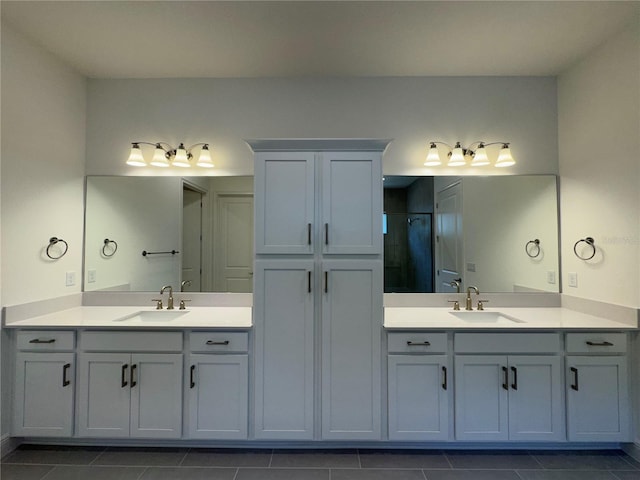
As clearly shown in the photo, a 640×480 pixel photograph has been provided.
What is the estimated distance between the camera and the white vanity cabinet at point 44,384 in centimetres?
210

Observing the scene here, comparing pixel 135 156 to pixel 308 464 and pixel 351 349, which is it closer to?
pixel 351 349

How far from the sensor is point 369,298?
2.11 m

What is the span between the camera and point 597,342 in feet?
6.82

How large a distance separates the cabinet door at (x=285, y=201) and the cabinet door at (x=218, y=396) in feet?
2.56

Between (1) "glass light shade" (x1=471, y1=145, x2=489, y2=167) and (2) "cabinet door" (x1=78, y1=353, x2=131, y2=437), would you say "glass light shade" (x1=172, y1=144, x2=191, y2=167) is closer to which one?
(2) "cabinet door" (x1=78, y1=353, x2=131, y2=437)

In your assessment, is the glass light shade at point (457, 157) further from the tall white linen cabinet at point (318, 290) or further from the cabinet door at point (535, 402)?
the cabinet door at point (535, 402)

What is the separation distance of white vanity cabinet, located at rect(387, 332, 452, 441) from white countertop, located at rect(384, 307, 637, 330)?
91 mm

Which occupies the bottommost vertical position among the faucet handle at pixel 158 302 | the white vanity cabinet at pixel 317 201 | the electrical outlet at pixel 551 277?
the faucet handle at pixel 158 302

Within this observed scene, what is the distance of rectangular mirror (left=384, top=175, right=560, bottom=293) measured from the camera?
2.66 metres

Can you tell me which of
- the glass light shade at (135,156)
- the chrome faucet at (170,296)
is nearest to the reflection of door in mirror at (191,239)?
the chrome faucet at (170,296)

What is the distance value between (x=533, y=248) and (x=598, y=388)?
1.06 meters

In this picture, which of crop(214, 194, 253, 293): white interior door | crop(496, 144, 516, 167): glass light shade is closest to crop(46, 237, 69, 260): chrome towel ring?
crop(214, 194, 253, 293): white interior door

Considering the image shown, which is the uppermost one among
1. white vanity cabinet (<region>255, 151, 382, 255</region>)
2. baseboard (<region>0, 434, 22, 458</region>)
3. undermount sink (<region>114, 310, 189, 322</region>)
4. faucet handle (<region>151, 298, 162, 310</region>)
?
white vanity cabinet (<region>255, 151, 382, 255</region>)

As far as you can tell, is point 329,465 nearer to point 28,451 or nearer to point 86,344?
point 86,344
